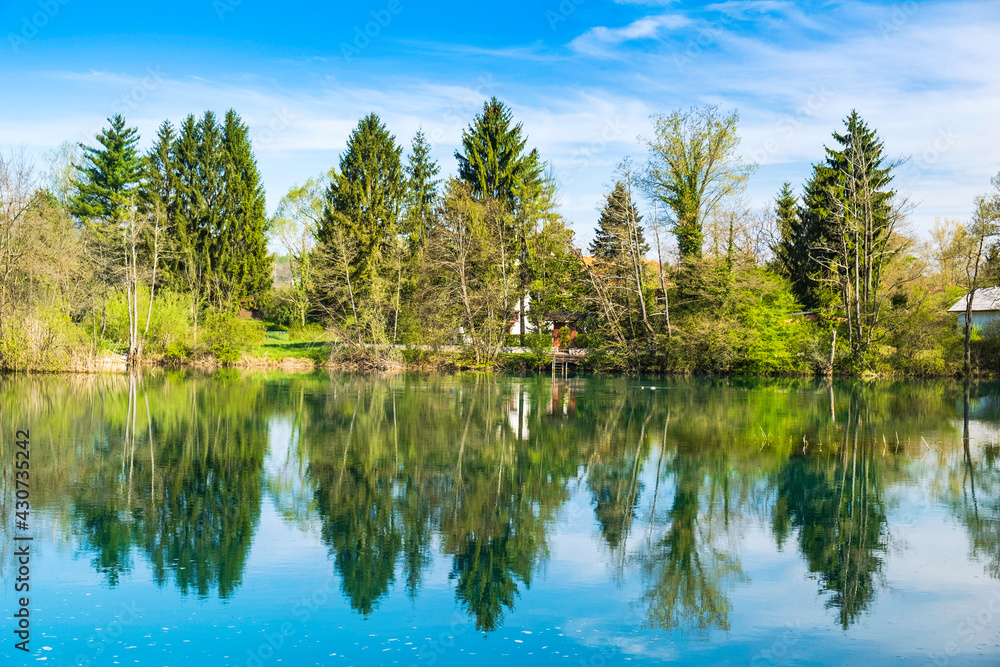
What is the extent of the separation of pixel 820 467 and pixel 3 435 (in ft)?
55.2

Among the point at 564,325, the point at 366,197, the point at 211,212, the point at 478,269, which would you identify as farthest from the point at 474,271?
the point at 211,212

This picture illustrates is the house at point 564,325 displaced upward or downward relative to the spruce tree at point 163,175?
downward

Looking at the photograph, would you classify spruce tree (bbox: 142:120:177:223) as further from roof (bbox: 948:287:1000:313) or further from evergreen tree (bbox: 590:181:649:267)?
roof (bbox: 948:287:1000:313)

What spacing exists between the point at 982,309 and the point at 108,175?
5295 cm

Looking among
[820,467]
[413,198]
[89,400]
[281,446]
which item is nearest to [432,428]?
[281,446]

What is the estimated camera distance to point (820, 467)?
50.6 ft

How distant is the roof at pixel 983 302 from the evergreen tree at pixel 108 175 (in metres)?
49.0

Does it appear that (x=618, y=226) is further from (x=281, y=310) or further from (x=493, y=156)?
(x=281, y=310)

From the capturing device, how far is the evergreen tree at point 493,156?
159 feet

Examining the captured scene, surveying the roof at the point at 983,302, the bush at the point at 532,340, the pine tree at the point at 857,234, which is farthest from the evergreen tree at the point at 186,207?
the roof at the point at 983,302

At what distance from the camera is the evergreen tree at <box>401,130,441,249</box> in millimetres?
49812

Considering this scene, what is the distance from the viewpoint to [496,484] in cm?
1365

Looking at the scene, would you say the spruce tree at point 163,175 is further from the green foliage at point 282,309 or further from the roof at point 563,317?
the roof at point 563,317

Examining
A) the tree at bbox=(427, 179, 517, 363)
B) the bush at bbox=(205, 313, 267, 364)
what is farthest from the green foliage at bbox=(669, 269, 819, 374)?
the bush at bbox=(205, 313, 267, 364)
